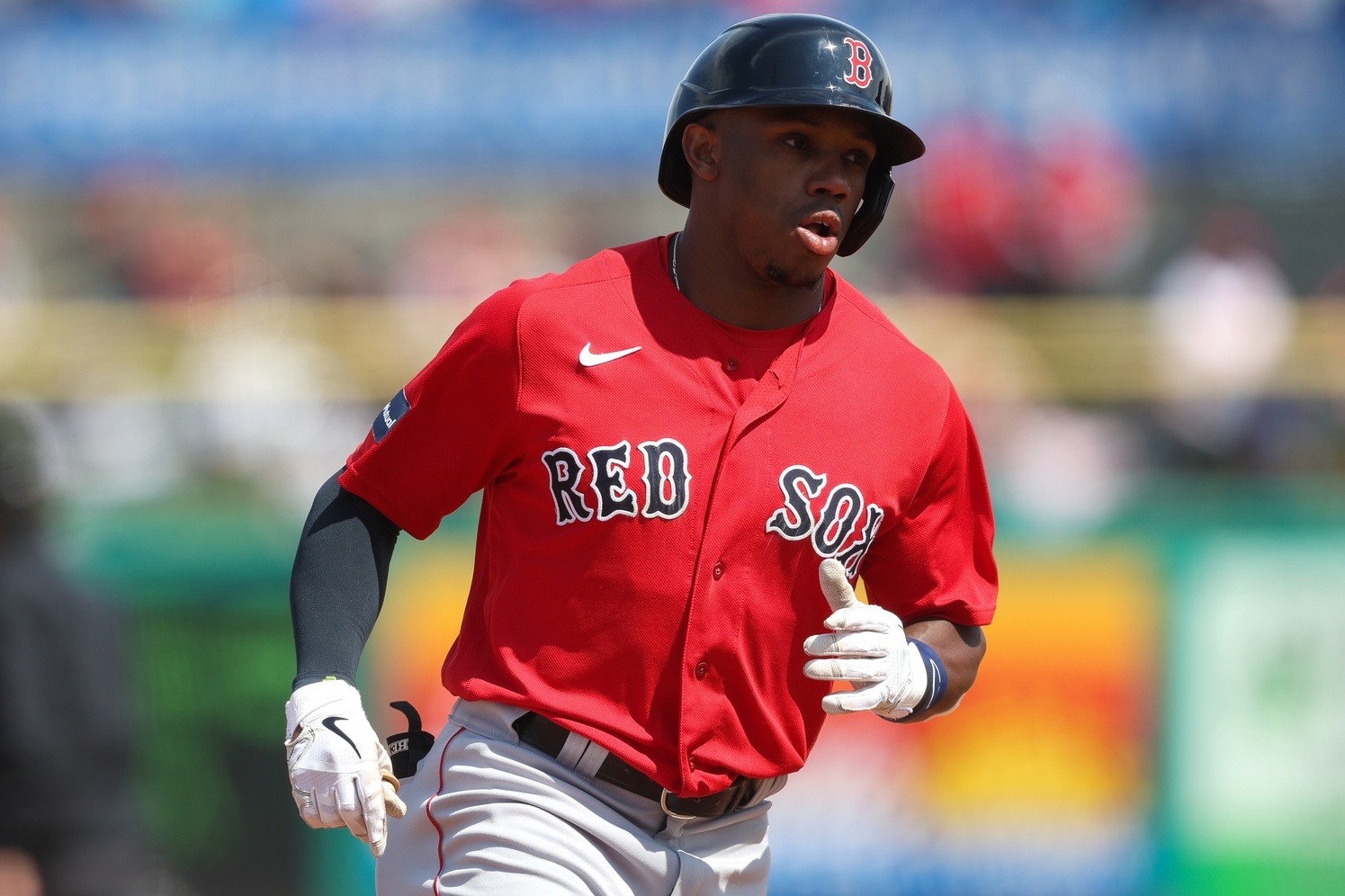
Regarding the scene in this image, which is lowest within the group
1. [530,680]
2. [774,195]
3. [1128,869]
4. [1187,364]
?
[1128,869]

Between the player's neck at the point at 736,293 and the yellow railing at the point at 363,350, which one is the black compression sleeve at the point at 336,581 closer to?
the player's neck at the point at 736,293

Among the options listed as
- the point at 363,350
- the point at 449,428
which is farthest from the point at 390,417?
the point at 363,350

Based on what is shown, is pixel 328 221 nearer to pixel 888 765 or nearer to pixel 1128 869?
pixel 888 765

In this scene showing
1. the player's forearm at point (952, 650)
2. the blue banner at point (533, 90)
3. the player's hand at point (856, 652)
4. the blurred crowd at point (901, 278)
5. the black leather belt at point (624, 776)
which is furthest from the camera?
the blue banner at point (533, 90)

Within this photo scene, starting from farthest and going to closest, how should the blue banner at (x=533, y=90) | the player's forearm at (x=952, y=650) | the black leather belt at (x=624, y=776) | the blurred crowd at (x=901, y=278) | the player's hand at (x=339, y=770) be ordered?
the blue banner at (x=533, y=90)
the blurred crowd at (x=901, y=278)
the player's forearm at (x=952, y=650)
the black leather belt at (x=624, y=776)
the player's hand at (x=339, y=770)

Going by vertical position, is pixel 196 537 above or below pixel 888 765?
above

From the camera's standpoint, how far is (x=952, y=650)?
10.5 ft

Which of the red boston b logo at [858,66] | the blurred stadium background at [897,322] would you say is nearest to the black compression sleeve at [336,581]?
the red boston b logo at [858,66]

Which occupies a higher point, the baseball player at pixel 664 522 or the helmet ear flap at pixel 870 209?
the helmet ear flap at pixel 870 209

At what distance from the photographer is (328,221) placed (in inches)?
442

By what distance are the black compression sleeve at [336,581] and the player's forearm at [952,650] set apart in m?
1.02

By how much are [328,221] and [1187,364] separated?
5.71 metres

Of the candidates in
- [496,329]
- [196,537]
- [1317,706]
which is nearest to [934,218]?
[1317,706]

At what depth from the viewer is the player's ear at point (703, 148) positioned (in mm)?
3086
